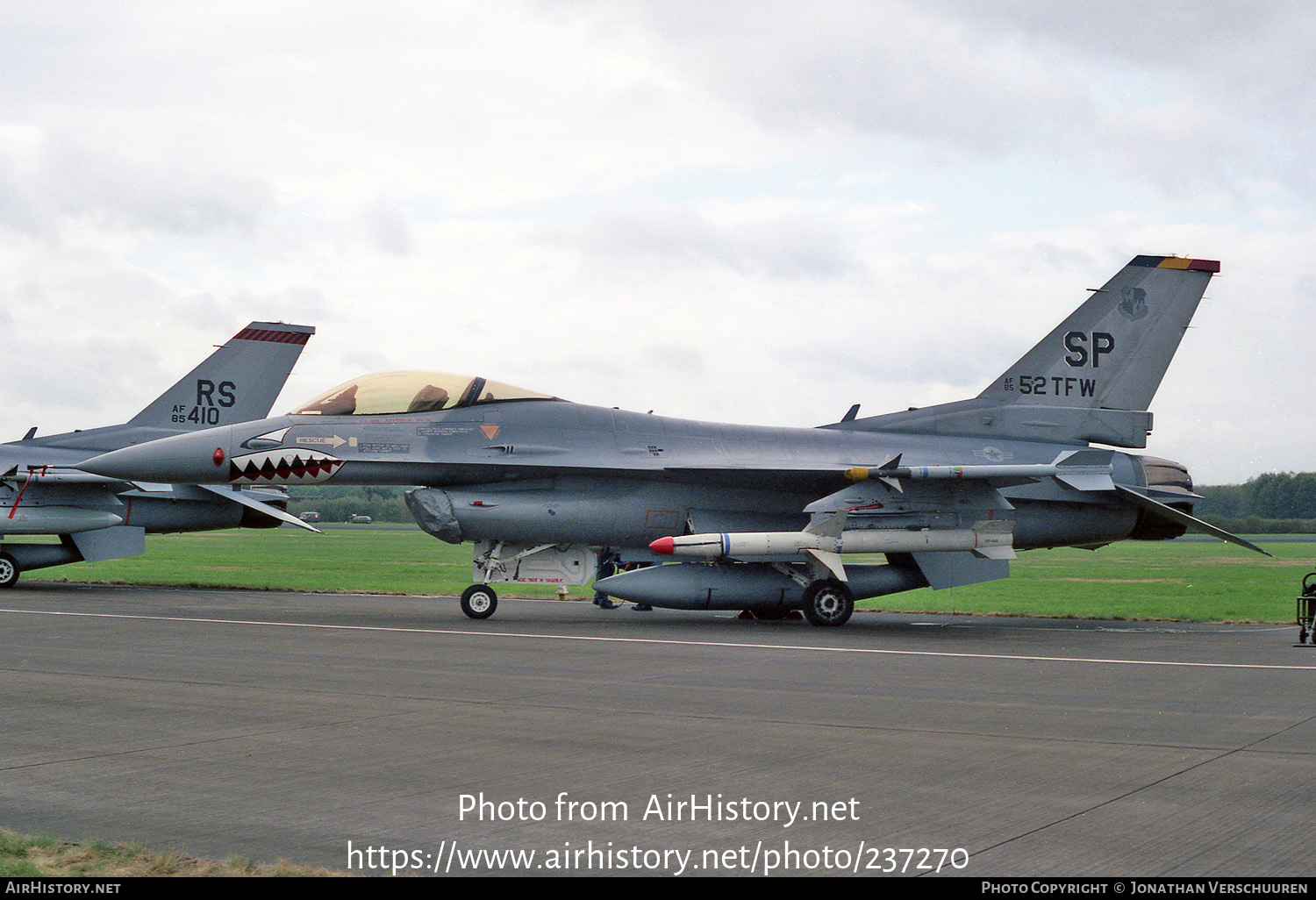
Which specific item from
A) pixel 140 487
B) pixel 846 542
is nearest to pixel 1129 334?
pixel 846 542

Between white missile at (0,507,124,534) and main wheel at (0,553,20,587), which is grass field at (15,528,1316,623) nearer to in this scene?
white missile at (0,507,124,534)

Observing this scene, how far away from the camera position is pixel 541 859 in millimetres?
4672

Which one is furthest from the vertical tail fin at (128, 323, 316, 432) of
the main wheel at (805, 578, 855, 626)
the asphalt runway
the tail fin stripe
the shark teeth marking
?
the main wheel at (805, 578, 855, 626)

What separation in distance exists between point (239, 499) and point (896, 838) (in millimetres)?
Result: 20424

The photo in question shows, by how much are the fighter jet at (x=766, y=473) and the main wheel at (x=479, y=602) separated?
1.1 inches

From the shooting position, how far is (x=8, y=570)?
23.2 metres

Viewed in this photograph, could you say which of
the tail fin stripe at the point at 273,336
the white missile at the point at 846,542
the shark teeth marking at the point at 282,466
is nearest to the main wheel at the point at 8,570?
the tail fin stripe at the point at 273,336

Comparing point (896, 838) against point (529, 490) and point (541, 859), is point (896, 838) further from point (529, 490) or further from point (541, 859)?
point (529, 490)

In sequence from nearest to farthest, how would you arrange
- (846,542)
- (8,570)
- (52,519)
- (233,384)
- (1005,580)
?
(846,542)
(52,519)
(8,570)
(233,384)
(1005,580)

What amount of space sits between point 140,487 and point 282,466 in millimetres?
9548

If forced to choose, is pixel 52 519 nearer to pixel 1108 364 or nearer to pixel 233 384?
pixel 233 384

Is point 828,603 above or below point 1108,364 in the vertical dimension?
below
